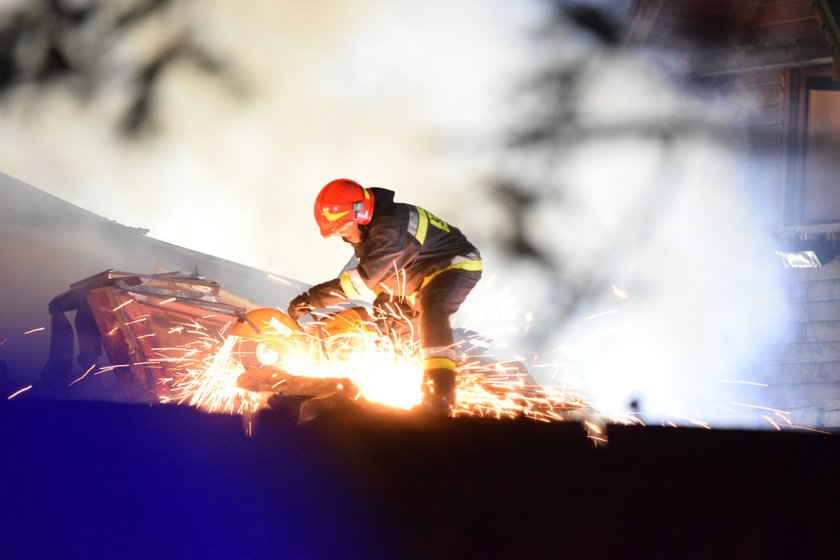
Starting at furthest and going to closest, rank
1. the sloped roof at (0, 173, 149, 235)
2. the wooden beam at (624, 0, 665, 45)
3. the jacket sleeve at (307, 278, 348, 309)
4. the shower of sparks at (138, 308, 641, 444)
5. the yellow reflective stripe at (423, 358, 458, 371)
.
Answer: the sloped roof at (0, 173, 149, 235), the wooden beam at (624, 0, 665, 45), the jacket sleeve at (307, 278, 348, 309), the shower of sparks at (138, 308, 641, 444), the yellow reflective stripe at (423, 358, 458, 371)

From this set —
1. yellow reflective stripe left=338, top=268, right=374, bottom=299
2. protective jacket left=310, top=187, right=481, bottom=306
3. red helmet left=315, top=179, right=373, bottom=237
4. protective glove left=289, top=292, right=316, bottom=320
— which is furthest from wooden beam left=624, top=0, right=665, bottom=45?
protective glove left=289, top=292, right=316, bottom=320

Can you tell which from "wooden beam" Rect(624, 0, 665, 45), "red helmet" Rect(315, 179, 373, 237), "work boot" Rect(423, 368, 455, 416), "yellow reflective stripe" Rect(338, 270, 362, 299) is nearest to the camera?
"work boot" Rect(423, 368, 455, 416)

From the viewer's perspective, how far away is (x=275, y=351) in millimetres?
4070

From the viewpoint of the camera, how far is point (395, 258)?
4.04 m

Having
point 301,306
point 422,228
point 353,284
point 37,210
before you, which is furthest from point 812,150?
point 37,210

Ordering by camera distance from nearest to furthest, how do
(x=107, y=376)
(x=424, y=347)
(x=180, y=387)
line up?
(x=424, y=347) → (x=180, y=387) → (x=107, y=376)

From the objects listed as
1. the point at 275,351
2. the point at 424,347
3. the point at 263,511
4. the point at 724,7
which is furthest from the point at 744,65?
the point at 263,511

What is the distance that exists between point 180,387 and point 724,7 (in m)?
5.90

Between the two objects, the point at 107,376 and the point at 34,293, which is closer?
the point at 107,376

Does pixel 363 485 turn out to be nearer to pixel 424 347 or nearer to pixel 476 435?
pixel 476 435

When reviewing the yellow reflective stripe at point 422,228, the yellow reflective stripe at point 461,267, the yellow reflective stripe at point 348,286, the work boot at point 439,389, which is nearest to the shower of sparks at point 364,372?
the work boot at point 439,389

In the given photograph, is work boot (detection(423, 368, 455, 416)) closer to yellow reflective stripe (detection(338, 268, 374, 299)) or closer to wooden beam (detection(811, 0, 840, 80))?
yellow reflective stripe (detection(338, 268, 374, 299))

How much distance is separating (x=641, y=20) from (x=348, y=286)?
15.4 feet

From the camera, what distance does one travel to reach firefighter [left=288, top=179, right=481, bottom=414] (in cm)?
401
